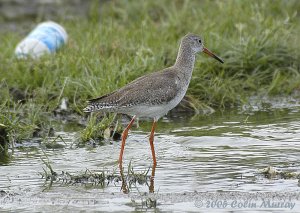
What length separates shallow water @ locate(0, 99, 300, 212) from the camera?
6191 millimetres

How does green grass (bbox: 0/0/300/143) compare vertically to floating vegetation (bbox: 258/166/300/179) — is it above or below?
above

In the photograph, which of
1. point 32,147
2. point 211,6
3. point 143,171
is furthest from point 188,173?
point 211,6

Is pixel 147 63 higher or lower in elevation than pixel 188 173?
higher

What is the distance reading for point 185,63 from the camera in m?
8.29

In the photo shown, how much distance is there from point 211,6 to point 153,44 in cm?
221

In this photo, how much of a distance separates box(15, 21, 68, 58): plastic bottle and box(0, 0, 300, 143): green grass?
166 mm

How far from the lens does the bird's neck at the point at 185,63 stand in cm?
815

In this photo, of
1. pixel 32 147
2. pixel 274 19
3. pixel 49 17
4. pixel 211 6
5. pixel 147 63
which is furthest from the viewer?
pixel 49 17

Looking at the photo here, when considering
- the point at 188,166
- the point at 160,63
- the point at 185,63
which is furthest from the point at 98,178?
the point at 160,63

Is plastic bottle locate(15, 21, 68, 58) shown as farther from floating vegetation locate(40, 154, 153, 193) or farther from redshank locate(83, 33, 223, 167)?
floating vegetation locate(40, 154, 153, 193)

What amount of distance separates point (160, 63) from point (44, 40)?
6.53 feet

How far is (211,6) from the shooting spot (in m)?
12.7

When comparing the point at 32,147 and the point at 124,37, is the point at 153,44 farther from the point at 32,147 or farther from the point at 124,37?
the point at 32,147

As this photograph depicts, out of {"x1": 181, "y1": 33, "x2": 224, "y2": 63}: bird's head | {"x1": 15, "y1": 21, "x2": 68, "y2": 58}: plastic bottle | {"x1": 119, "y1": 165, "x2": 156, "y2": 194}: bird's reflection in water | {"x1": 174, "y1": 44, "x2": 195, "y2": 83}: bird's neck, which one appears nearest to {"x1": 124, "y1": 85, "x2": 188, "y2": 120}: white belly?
{"x1": 174, "y1": 44, "x2": 195, "y2": 83}: bird's neck
